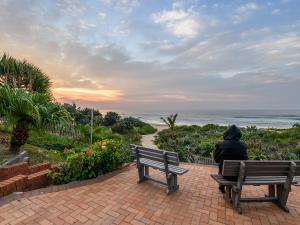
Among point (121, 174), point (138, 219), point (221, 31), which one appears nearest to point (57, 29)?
point (121, 174)

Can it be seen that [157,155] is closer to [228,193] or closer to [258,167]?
[228,193]

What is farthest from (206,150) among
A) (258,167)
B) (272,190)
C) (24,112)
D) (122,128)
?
(122,128)

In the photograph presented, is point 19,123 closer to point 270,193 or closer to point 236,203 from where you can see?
point 236,203

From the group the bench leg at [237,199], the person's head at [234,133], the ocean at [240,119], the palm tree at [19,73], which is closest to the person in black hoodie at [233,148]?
the person's head at [234,133]

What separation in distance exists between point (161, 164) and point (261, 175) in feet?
6.19

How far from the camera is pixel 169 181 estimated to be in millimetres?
3922

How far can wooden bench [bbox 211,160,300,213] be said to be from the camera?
3164 millimetres

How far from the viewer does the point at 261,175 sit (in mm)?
3248

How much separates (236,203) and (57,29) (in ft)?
31.2

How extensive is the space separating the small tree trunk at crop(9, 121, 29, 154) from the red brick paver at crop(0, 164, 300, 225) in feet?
9.71

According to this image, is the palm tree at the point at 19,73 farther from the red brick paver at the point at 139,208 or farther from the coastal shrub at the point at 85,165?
the red brick paver at the point at 139,208

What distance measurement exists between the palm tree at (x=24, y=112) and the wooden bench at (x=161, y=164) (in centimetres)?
313

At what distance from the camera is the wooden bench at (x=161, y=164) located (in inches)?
150

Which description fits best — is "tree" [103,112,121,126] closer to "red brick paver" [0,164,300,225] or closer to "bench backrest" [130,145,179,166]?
"bench backrest" [130,145,179,166]
